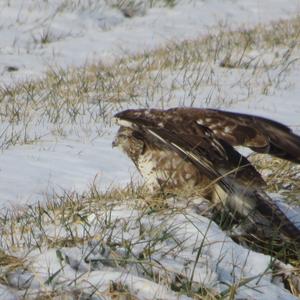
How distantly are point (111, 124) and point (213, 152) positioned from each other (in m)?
3.43

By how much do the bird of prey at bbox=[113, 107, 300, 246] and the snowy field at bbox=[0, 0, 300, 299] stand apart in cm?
27

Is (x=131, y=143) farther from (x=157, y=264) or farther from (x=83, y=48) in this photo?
(x=83, y=48)

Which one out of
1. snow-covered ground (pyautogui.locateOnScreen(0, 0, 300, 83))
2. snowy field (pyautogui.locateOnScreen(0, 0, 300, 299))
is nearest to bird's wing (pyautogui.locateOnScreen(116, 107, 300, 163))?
snowy field (pyautogui.locateOnScreen(0, 0, 300, 299))

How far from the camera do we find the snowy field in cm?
480

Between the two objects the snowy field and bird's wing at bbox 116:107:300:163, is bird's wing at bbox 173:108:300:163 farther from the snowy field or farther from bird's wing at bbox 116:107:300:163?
the snowy field

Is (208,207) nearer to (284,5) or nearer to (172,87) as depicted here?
(172,87)

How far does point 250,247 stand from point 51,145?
10.6ft

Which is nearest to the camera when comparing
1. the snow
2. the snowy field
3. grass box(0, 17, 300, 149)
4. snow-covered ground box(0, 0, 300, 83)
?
the snow

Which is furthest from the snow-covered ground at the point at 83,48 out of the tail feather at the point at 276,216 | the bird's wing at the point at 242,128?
the tail feather at the point at 276,216

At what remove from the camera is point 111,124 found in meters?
9.20

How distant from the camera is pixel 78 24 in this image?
1833 centimetres

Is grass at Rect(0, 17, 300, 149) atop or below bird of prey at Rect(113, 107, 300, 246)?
below

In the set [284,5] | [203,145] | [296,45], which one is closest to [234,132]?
[203,145]

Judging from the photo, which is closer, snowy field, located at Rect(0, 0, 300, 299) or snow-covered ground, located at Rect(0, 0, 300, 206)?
snowy field, located at Rect(0, 0, 300, 299)
